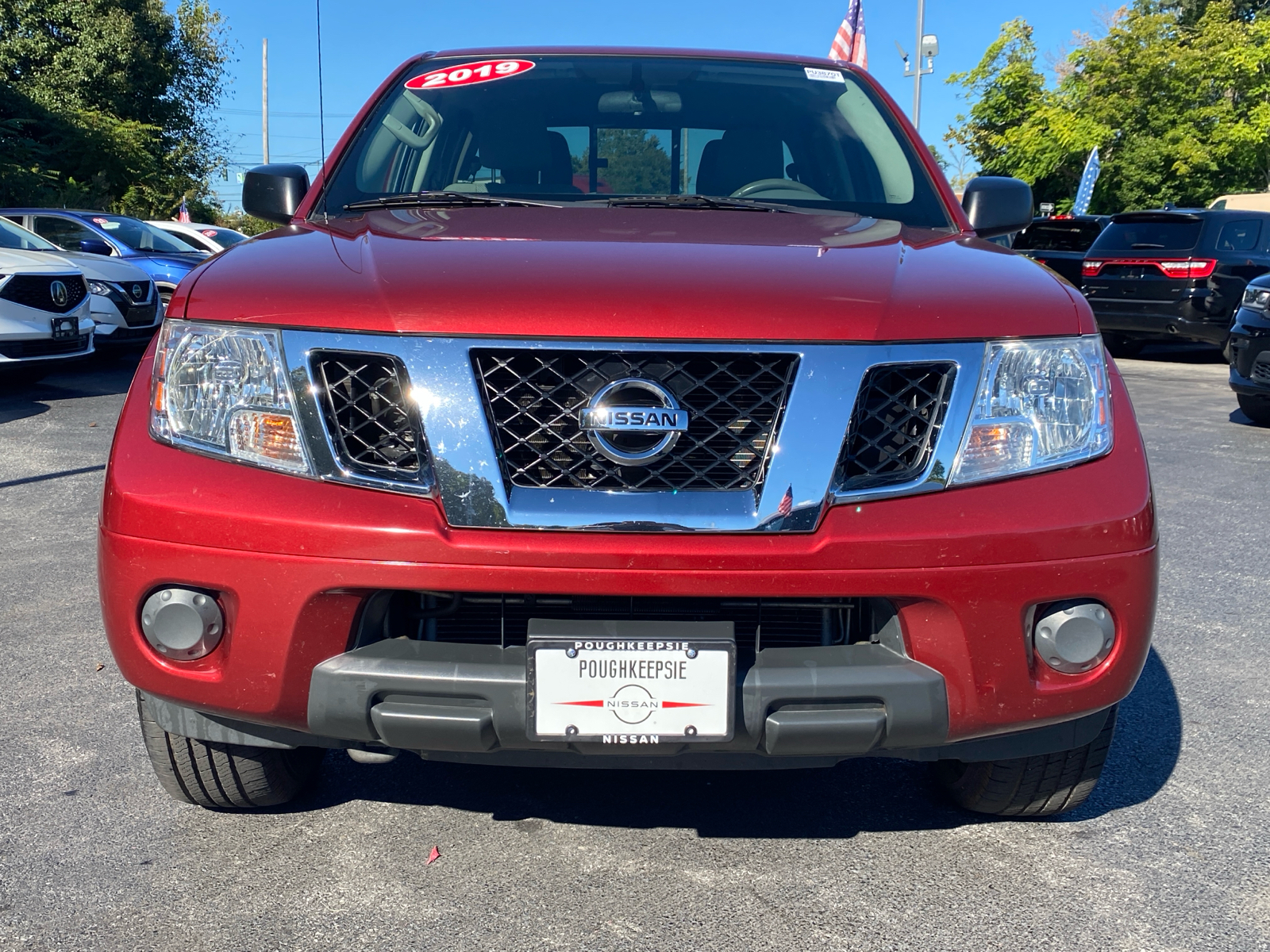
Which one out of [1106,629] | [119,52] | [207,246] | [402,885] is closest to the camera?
[1106,629]

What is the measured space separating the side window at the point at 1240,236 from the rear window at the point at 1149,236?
268 mm

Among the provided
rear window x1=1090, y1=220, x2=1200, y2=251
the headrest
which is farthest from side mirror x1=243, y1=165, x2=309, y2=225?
rear window x1=1090, y1=220, x2=1200, y2=251

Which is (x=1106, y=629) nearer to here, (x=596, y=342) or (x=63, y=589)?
(x=596, y=342)

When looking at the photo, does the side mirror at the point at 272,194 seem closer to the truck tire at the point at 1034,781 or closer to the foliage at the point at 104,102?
the truck tire at the point at 1034,781

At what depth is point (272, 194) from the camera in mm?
3092

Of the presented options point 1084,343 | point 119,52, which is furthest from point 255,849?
point 119,52

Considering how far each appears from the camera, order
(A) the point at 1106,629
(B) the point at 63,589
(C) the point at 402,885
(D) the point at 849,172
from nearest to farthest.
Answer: (A) the point at 1106,629
(C) the point at 402,885
(D) the point at 849,172
(B) the point at 63,589

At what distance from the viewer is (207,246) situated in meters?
16.2

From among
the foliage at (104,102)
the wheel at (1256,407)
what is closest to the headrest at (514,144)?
the wheel at (1256,407)

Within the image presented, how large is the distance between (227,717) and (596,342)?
948 millimetres

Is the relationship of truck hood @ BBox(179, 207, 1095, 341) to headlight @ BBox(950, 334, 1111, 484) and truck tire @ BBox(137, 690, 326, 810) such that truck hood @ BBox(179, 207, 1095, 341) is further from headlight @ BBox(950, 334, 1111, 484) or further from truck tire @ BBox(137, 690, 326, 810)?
truck tire @ BBox(137, 690, 326, 810)

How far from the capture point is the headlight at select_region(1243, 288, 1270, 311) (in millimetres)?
8320

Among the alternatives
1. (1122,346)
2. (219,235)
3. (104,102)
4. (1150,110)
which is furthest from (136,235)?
(1150,110)

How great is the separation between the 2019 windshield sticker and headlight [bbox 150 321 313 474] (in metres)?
1.53
